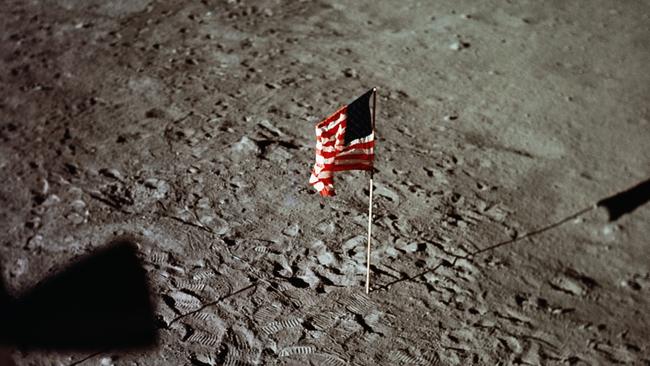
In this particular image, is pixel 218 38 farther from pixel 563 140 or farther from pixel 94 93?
pixel 563 140

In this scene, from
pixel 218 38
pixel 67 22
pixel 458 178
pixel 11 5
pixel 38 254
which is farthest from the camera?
pixel 11 5

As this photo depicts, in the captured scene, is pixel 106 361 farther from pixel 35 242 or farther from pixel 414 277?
pixel 414 277

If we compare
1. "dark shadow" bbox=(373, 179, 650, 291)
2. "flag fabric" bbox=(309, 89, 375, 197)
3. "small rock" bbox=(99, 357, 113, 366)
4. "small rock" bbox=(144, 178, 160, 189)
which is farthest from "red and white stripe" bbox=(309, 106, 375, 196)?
"small rock" bbox=(144, 178, 160, 189)

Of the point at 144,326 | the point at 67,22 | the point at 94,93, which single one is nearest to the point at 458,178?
the point at 144,326

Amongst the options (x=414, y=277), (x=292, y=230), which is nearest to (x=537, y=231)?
(x=414, y=277)

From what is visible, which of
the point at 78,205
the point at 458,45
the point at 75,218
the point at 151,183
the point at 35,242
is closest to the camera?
the point at 35,242

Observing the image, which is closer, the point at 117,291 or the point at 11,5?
the point at 117,291
